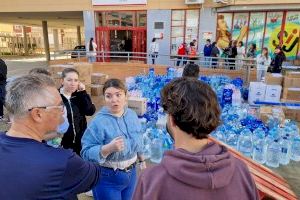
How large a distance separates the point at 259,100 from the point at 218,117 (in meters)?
6.60

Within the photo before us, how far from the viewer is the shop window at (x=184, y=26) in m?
13.9

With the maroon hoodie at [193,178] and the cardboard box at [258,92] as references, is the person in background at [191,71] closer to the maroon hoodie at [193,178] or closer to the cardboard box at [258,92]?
the maroon hoodie at [193,178]

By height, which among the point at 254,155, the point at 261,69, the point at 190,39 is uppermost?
the point at 190,39

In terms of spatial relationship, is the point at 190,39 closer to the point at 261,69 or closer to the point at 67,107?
the point at 261,69

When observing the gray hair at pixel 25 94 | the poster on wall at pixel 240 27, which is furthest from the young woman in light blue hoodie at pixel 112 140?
the poster on wall at pixel 240 27

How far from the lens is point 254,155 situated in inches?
170

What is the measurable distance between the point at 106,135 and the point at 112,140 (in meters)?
0.09

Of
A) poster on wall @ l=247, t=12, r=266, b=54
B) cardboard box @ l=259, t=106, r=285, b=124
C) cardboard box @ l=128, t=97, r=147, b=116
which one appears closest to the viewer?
cardboard box @ l=259, t=106, r=285, b=124

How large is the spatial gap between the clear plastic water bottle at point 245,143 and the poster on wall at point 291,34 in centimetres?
1022

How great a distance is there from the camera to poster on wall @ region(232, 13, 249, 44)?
44.4 feet

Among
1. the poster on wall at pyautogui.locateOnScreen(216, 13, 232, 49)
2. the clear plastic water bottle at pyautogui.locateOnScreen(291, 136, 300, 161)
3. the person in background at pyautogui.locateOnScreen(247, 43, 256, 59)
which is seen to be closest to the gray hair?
the clear plastic water bottle at pyautogui.locateOnScreen(291, 136, 300, 161)

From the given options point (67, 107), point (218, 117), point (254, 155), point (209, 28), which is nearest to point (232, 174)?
point (218, 117)

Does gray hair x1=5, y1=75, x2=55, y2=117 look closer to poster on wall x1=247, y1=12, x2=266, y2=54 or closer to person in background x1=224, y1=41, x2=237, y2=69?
person in background x1=224, y1=41, x2=237, y2=69

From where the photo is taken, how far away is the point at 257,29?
1350 centimetres
